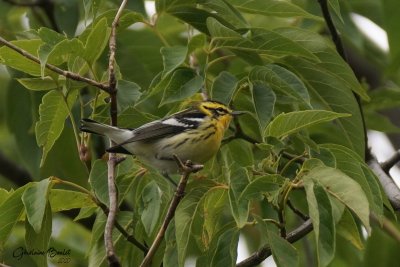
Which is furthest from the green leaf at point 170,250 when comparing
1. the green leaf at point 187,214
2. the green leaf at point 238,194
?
the green leaf at point 238,194

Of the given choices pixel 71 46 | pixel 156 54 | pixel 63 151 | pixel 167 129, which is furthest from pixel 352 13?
pixel 71 46

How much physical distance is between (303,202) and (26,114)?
2.14 meters

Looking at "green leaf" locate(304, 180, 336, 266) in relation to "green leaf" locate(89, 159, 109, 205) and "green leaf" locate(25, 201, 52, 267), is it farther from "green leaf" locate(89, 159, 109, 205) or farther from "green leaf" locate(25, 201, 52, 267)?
"green leaf" locate(25, 201, 52, 267)

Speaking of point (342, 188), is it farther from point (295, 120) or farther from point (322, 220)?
point (295, 120)

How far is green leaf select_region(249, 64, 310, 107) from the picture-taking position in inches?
166

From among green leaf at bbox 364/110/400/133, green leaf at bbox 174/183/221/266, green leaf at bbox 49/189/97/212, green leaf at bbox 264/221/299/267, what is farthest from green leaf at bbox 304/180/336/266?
green leaf at bbox 364/110/400/133

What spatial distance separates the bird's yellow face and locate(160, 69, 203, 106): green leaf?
21.6 inches

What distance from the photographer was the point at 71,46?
3.94 meters

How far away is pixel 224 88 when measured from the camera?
14.4 ft

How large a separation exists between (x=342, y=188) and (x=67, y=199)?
52.3 inches

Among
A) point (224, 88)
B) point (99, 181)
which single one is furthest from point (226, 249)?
point (224, 88)

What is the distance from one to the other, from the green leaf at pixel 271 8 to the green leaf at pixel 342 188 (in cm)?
122

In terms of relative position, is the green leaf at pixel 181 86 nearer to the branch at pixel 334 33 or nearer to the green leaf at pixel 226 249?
the green leaf at pixel 226 249

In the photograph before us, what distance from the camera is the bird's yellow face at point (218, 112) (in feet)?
16.6
